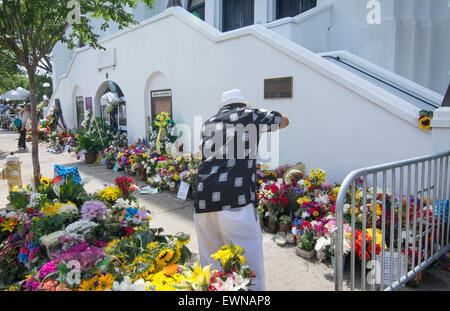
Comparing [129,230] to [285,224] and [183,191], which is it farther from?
[183,191]

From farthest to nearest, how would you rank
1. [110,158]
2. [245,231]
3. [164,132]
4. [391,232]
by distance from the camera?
[110,158] < [164,132] < [245,231] < [391,232]

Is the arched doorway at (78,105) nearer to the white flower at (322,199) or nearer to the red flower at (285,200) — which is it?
the red flower at (285,200)

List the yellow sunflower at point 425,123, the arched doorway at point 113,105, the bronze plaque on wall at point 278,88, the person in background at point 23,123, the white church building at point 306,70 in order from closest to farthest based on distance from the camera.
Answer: the yellow sunflower at point 425,123
the white church building at point 306,70
the bronze plaque on wall at point 278,88
the arched doorway at point 113,105
the person in background at point 23,123

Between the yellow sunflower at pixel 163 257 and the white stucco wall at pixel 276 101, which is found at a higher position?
the white stucco wall at pixel 276 101

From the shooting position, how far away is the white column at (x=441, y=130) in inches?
154

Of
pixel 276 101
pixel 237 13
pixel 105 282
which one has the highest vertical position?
pixel 237 13

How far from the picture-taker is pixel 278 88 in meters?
5.95

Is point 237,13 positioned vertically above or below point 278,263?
above

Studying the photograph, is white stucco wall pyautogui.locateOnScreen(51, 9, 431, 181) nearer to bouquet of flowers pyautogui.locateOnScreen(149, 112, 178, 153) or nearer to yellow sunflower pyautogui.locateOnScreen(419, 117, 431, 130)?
yellow sunflower pyautogui.locateOnScreen(419, 117, 431, 130)

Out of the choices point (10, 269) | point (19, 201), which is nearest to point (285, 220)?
point (10, 269)

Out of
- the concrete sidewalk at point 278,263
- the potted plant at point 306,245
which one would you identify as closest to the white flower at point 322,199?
the potted plant at point 306,245

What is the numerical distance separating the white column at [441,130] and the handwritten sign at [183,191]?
4.00 metres

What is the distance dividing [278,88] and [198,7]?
9.51m

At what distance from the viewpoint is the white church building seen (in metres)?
4.86
